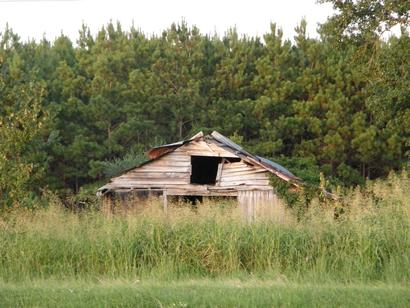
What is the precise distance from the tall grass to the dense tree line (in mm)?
22335

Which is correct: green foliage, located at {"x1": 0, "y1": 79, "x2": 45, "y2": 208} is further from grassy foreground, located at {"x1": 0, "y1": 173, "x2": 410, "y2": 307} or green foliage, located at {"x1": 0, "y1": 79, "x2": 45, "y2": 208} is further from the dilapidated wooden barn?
the dilapidated wooden barn

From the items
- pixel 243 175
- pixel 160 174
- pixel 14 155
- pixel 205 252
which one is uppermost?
pixel 14 155

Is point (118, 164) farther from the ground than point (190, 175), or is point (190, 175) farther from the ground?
point (118, 164)

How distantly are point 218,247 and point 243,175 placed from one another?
15.6 metres

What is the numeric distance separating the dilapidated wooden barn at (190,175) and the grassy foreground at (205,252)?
1346 cm

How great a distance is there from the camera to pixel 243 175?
27.3 m

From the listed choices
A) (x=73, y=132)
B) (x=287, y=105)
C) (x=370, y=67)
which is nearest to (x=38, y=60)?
(x=73, y=132)

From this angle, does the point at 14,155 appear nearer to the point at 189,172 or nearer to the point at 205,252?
the point at 205,252

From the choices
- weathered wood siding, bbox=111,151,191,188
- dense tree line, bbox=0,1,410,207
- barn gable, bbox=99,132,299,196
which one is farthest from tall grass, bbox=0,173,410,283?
dense tree line, bbox=0,1,410,207

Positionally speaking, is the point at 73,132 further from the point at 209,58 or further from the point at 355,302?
the point at 355,302

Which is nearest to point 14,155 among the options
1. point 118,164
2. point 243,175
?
point 243,175

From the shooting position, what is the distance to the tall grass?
11.2m

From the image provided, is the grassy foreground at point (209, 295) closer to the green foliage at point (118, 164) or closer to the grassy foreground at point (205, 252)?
the grassy foreground at point (205, 252)

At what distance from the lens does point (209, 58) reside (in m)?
43.5
